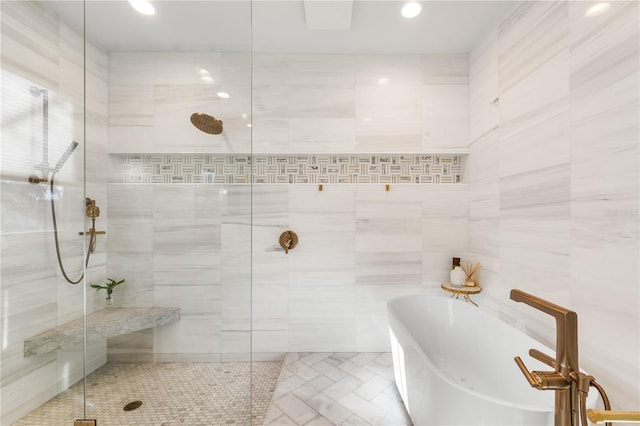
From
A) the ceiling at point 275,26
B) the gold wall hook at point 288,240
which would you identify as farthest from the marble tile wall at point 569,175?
the gold wall hook at point 288,240

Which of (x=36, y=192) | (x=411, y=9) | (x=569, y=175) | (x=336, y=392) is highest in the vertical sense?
(x=411, y=9)

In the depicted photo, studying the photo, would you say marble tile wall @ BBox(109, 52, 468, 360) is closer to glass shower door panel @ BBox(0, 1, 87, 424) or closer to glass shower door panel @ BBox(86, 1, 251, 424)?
glass shower door panel @ BBox(86, 1, 251, 424)

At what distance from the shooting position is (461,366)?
192 centimetres

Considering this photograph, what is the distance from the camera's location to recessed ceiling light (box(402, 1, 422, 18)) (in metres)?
1.81

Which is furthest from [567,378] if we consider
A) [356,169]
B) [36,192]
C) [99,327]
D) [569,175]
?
[356,169]

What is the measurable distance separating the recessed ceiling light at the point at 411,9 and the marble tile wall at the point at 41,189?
181 centimetres

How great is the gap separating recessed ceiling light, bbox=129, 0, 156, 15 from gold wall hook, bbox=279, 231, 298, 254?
1.65m

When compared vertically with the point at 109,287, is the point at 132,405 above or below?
below

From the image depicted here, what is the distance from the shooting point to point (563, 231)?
4.68 feet

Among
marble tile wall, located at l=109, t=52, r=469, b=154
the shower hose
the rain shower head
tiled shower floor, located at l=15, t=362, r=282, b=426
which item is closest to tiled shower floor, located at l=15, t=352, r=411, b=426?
tiled shower floor, located at l=15, t=362, r=282, b=426

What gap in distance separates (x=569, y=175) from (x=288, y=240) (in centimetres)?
189

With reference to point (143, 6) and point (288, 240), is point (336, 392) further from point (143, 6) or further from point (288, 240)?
point (143, 6)

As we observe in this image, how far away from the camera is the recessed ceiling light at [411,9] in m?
1.81

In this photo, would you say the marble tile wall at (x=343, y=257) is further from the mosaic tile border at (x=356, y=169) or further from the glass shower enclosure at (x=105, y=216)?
the glass shower enclosure at (x=105, y=216)
